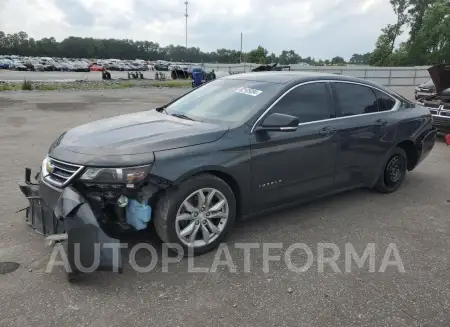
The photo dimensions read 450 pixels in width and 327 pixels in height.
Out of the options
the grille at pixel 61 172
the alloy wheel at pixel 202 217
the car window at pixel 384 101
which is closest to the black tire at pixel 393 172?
the car window at pixel 384 101

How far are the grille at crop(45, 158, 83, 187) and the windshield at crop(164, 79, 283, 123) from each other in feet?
4.47

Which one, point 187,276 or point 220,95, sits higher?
point 220,95

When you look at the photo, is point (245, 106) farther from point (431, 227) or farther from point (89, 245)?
point (431, 227)

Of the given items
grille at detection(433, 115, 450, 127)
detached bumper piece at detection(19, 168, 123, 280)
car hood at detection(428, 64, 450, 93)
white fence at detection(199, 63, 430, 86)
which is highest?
white fence at detection(199, 63, 430, 86)

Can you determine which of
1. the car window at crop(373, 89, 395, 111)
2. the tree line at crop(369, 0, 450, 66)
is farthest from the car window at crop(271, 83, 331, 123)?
the tree line at crop(369, 0, 450, 66)

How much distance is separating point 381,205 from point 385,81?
89.7 feet

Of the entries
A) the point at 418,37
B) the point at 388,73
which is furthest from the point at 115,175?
the point at 418,37

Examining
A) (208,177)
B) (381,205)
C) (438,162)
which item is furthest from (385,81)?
(208,177)

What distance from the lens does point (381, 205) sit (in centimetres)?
503

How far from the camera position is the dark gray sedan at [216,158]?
3270 mm

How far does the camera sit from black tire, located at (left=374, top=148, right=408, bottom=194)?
532cm

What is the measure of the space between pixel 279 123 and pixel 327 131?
857 mm

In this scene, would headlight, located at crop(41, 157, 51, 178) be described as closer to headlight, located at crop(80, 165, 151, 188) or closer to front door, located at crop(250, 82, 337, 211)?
headlight, located at crop(80, 165, 151, 188)

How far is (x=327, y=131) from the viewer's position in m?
4.42
